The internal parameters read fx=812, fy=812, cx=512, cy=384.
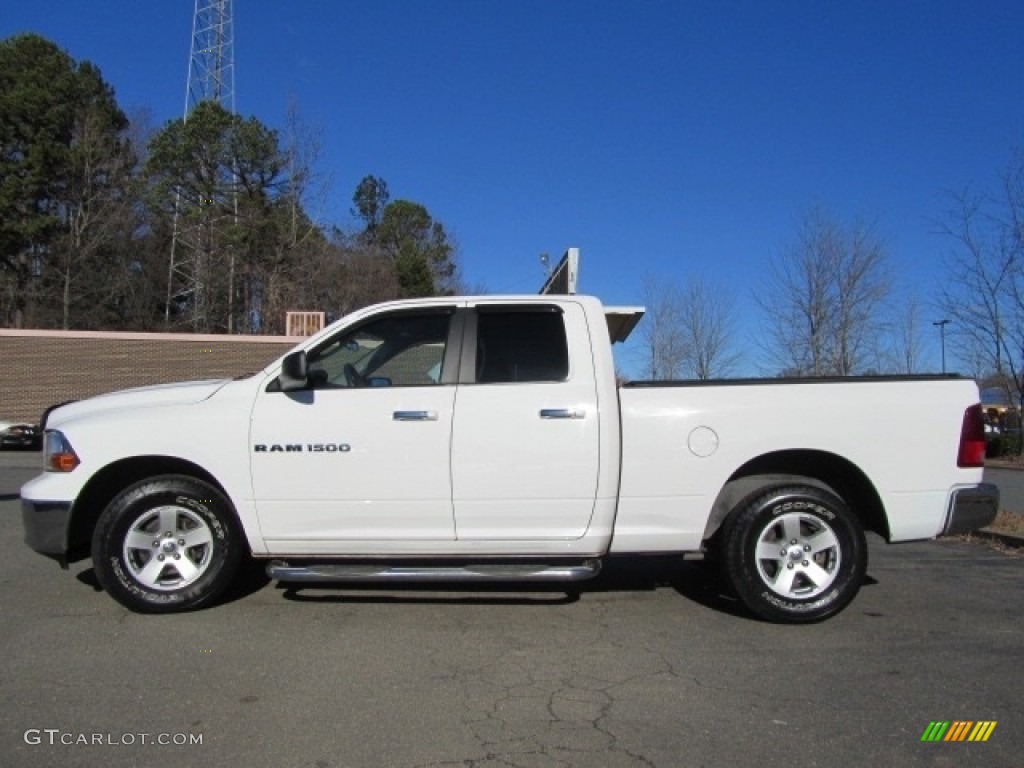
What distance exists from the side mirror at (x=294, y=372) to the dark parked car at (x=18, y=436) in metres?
21.9

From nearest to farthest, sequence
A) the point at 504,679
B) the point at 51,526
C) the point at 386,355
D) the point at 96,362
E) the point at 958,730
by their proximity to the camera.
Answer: the point at 958,730, the point at 504,679, the point at 51,526, the point at 386,355, the point at 96,362

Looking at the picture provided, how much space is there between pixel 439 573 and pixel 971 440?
3.36 m

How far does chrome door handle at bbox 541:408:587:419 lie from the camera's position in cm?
490

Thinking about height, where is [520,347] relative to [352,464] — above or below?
above

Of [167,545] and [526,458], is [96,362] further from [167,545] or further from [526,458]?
[526,458]

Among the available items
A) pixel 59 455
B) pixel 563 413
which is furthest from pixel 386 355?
pixel 59 455

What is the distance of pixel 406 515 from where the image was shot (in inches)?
194

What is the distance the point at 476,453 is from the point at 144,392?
2.24 metres

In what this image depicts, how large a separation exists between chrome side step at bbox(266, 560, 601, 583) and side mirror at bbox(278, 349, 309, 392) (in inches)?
43.7

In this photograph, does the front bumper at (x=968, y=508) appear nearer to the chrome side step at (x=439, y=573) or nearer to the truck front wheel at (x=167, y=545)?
the chrome side step at (x=439, y=573)

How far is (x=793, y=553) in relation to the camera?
5.00 m

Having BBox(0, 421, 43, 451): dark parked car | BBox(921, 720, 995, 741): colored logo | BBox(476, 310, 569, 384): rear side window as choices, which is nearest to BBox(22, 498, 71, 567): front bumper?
BBox(476, 310, 569, 384): rear side window

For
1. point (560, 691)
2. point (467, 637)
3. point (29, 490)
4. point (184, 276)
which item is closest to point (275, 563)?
point (467, 637)

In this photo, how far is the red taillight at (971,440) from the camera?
5.01m
